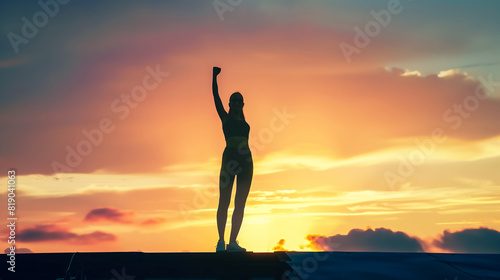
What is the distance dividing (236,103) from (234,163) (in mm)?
1190

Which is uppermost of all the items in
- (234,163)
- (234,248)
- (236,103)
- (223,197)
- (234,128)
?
(236,103)

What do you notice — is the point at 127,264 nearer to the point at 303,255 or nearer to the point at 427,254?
the point at 303,255

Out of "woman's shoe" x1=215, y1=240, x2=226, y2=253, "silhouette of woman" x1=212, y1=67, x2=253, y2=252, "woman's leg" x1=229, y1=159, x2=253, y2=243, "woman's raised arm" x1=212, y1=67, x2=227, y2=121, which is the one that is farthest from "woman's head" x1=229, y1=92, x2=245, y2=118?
"woman's shoe" x1=215, y1=240, x2=226, y2=253

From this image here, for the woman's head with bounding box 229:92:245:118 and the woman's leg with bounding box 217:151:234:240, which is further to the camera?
the woman's head with bounding box 229:92:245:118

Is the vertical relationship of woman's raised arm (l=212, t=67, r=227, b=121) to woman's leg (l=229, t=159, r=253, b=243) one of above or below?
above

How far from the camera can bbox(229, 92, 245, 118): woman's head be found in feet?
30.3

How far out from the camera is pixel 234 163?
9.01m

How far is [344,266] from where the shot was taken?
24.9 feet

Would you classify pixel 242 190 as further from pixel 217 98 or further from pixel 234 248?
pixel 217 98

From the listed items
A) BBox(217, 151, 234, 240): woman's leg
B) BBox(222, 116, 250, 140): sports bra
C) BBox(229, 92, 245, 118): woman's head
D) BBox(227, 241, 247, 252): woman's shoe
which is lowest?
BBox(227, 241, 247, 252): woman's shoe

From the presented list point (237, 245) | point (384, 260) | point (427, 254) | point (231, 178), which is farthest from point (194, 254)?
point (427, 254)

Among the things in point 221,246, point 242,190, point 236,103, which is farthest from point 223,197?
point 236,103

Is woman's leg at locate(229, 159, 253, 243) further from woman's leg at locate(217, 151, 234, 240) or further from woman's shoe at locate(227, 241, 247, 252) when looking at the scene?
woman's shoe at locate(227, 241, 247, 252)

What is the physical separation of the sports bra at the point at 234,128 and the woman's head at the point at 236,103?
189 millimetres
